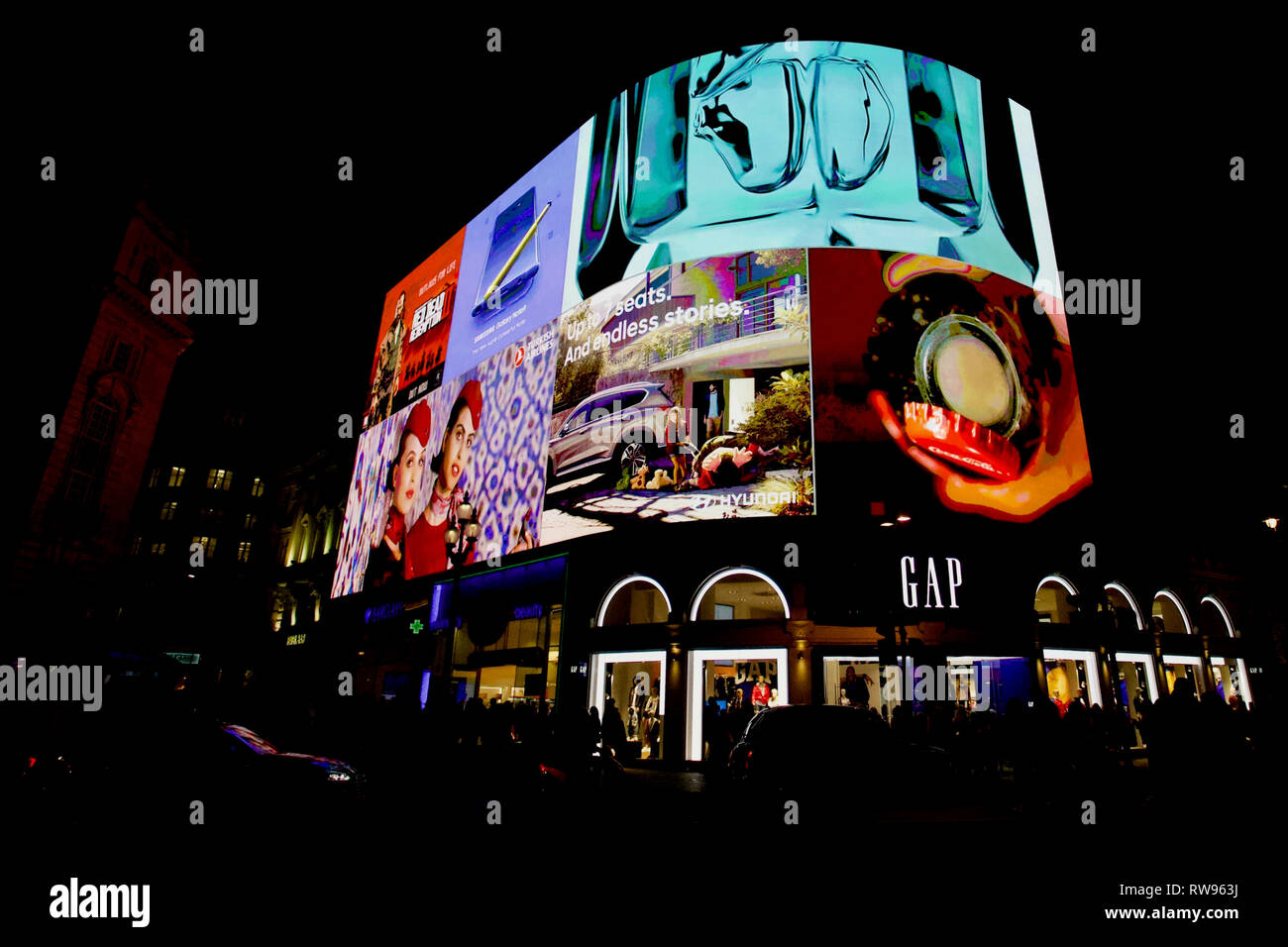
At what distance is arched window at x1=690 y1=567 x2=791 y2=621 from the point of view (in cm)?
2092

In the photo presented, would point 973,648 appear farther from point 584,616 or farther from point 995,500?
point 584,616

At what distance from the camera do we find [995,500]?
2028 centimetres

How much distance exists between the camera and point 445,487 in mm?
26828

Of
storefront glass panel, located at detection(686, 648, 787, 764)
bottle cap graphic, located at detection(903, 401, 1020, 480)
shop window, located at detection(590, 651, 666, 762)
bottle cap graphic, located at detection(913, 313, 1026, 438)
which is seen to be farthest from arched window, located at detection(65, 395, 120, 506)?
bottle cap graphic, located at detection(913, 313, 1026, 438)

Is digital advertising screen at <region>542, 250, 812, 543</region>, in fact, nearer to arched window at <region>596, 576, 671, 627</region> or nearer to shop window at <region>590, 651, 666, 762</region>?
arched window at <region>596, 576, 671, 627</region>

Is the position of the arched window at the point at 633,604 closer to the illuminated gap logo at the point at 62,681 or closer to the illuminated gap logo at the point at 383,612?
the illuminated gap logo at the point at 383,612

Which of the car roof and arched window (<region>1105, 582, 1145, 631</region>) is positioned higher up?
the car roof

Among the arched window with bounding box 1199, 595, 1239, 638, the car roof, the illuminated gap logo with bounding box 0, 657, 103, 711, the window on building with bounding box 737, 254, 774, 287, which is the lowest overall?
the illuminated gap logo with bounding box 0, 657, 103, 711

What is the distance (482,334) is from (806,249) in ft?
46.6

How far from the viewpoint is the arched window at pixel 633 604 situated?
22156mm

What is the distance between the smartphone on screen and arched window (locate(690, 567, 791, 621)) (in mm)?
14586
